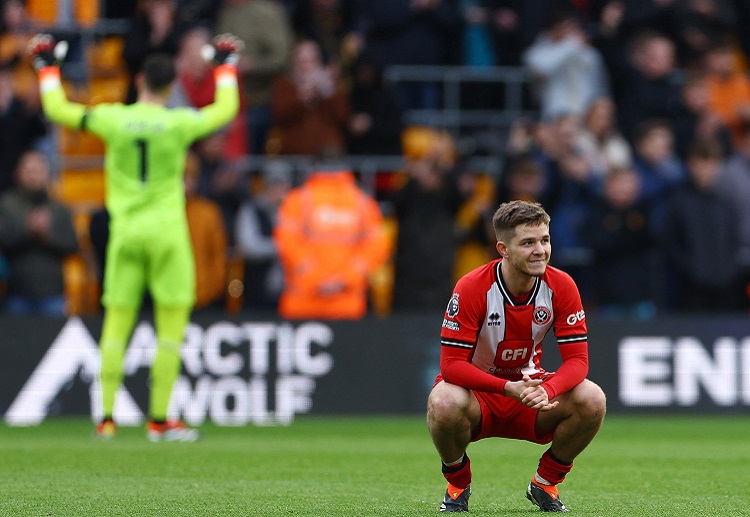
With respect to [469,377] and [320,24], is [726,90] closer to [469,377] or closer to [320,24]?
[320,24]

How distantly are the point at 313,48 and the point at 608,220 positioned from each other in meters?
3.31

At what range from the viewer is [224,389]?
507 inches

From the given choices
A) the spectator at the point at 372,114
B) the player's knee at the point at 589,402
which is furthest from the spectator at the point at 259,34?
the player's knee at the point at 589,402

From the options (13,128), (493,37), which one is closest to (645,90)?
(493,37)

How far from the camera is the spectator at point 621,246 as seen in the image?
13.8 metres

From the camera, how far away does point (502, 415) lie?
6477 millimetres

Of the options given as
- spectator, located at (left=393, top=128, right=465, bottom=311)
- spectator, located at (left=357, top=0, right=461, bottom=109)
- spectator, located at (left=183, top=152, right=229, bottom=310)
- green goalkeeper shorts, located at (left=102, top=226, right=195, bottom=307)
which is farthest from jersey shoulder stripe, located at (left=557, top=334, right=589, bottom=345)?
spectator, located at (left=357, top=0, right=461, bottom=109)

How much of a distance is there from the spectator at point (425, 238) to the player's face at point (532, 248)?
7371 mm

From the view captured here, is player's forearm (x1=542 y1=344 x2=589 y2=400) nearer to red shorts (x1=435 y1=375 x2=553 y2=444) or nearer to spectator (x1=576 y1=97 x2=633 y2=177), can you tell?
red shorts (x1=435 y1=375 x2=553 y2=444)

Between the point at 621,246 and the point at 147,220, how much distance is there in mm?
5138

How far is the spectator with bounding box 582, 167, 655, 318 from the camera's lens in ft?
45.3

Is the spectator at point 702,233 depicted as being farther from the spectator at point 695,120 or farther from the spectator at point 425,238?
the spectator at point 425,238

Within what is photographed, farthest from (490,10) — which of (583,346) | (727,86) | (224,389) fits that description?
(583,346)

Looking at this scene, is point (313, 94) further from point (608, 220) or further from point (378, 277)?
point (608, 220)
